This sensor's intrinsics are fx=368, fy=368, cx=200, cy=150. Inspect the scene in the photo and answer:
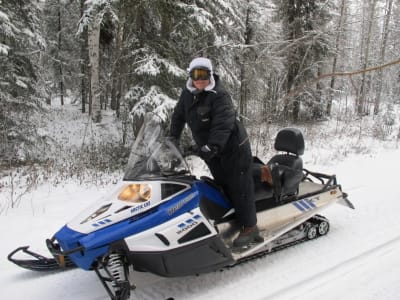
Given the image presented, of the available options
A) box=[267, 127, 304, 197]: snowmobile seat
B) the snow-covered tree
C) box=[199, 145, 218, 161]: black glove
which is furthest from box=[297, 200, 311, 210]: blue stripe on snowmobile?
the snow-covered tree

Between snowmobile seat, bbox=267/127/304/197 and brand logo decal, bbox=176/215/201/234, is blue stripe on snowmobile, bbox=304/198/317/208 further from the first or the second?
brand logo decal, bbox=176/215/201/234

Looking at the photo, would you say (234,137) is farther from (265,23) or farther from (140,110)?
(265,23)

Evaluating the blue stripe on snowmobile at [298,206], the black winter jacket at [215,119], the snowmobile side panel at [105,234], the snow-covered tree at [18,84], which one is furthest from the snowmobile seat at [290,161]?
the snow-covered tree at [18,84]

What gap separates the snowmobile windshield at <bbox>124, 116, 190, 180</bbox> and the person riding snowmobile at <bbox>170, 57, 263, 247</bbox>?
26 centimetres

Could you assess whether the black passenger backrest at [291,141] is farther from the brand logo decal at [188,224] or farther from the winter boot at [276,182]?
the brand logo decal at [188,224]

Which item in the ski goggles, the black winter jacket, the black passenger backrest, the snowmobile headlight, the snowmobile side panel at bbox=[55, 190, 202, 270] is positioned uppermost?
the ski goggles

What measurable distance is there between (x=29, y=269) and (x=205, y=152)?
197cm

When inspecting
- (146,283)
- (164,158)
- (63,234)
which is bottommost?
(146,283)

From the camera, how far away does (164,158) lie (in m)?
3.21

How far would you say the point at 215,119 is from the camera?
325 cm

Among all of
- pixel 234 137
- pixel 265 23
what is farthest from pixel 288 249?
pixel 265 23

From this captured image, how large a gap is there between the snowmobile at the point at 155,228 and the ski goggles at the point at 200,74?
566 millimetres

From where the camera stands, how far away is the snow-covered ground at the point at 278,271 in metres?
3.19

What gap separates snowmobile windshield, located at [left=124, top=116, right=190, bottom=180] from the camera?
A: 3.12 meters
